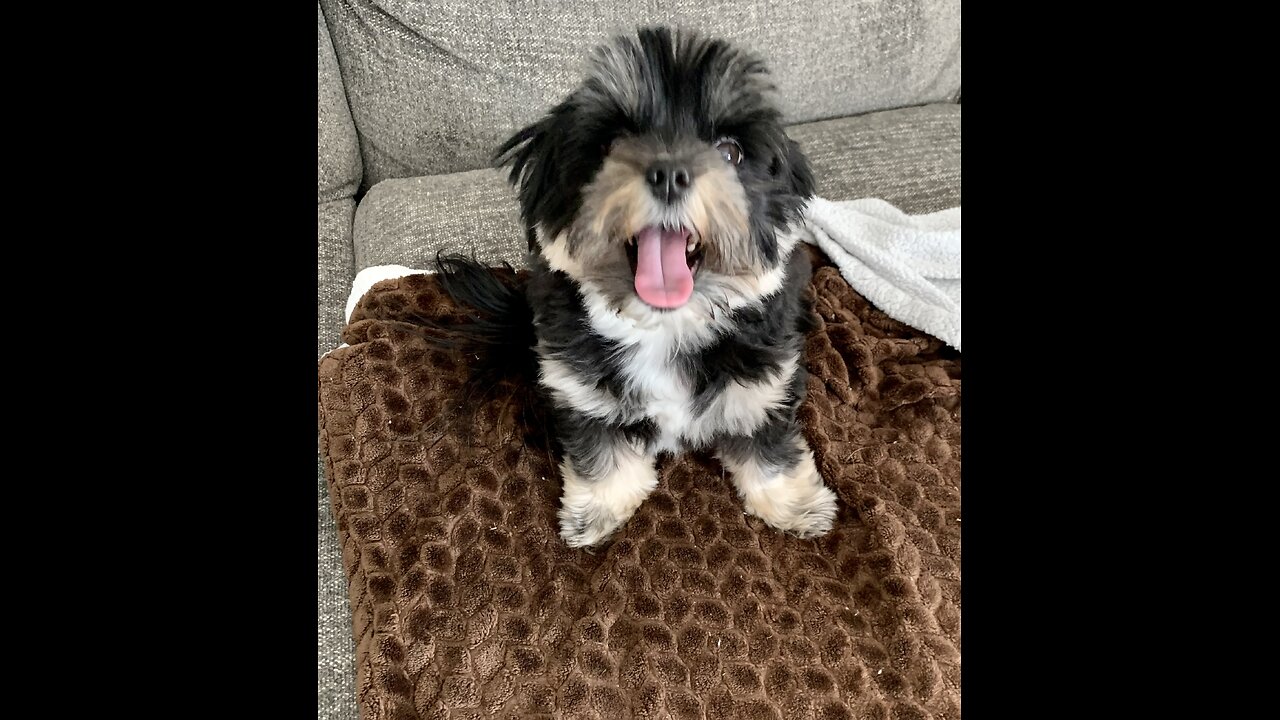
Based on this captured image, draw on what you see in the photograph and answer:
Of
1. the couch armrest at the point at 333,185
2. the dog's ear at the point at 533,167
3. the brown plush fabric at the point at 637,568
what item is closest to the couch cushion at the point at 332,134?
the couch armrest at the point at 333,185

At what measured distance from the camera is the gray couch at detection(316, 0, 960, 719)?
2.27m

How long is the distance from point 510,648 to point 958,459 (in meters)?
1.09

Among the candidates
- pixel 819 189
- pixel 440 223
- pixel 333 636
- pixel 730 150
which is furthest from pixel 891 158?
pixel 333 636

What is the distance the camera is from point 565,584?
1536 millimetres

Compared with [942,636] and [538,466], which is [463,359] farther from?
[942,636]

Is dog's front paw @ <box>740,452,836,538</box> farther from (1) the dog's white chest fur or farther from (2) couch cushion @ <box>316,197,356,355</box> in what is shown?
(2) couch cushion @ <box>316,197,356,355</box>

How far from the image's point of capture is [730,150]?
4.33 ft

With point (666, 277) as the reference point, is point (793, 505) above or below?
below

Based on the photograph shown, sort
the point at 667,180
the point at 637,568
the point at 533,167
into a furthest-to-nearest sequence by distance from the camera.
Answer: the point at 637,568 → the point at 533,167 → the point at 667,180

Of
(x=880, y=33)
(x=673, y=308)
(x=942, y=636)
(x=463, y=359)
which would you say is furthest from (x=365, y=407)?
(x=880, y=33)

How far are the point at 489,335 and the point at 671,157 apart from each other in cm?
86

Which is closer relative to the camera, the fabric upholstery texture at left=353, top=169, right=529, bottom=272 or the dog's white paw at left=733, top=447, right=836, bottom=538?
the dog's white paw at left=733, top=447, right=836, bottom=538

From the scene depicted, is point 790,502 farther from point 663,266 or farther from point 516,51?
point 516,51

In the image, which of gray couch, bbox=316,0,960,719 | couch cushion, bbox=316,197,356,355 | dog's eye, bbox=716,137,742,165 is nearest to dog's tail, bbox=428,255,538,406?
gray couch, bbox=316,0,960,719
